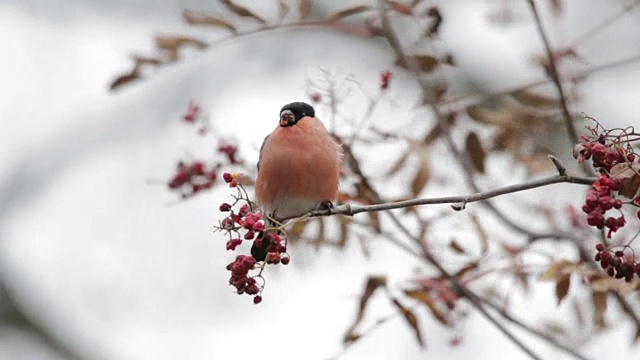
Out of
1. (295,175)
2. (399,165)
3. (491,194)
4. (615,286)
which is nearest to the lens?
(491,194)

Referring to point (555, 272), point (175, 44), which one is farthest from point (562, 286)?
point (175, 44)

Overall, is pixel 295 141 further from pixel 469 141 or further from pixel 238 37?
pixel 469 141

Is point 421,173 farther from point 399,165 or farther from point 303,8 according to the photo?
point 303,8

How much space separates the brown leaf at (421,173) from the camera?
116 inches

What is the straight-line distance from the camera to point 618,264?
1.91 metres

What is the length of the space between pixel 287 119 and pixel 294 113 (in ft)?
0.19

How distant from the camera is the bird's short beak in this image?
9.34ft

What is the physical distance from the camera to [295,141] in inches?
109

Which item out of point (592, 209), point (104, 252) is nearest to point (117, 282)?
point (104, 252)

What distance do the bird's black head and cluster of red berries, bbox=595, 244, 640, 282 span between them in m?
1.13

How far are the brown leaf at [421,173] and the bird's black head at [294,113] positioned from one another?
1.08 feet

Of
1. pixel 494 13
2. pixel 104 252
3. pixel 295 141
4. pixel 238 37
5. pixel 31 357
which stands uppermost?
pixel 104 252

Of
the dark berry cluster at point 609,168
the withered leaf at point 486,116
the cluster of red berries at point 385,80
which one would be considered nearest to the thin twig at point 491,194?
the dark berry cluster at point 609,168

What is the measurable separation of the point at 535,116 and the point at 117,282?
19.2 feet
